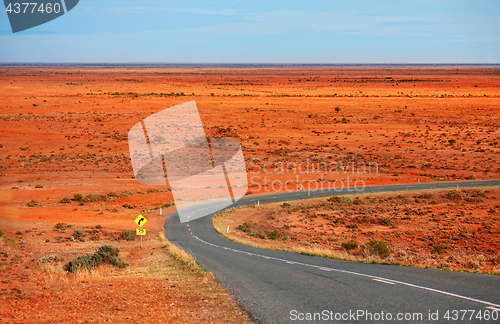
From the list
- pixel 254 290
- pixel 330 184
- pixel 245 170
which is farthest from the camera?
pixel 245 170

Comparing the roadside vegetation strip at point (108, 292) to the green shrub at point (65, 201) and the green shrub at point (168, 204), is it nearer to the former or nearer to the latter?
the green shrub at point (65, 201)

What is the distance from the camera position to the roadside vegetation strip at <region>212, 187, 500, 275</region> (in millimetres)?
27188

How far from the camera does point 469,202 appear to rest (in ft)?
131

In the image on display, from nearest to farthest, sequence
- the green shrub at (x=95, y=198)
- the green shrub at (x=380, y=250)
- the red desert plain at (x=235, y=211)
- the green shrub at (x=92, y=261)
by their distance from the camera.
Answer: the red desert plain at (x=235, y=211), the green shrub at (x=92, y=261), the green shrub at (x=380, y=250), the green shrub at (x=95, y=198)

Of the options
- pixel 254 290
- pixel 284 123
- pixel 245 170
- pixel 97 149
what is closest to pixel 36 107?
pixel 97 149

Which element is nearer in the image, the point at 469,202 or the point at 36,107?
the point at 469,202

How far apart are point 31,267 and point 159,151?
51.6 m

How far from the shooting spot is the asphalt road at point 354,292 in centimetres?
799

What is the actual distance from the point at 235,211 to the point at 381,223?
1267 centimetres

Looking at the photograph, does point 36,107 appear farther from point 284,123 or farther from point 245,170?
point 245,170

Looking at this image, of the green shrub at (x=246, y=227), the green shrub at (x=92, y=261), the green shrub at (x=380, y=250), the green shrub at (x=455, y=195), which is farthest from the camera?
the green shrub at (x=455, y=195)

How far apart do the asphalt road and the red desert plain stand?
3.12ft

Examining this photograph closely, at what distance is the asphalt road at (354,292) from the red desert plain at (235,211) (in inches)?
37.4

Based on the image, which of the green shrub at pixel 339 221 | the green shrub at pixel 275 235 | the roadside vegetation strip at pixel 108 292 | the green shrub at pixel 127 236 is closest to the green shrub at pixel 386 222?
the green shrub at pixel 339 221
